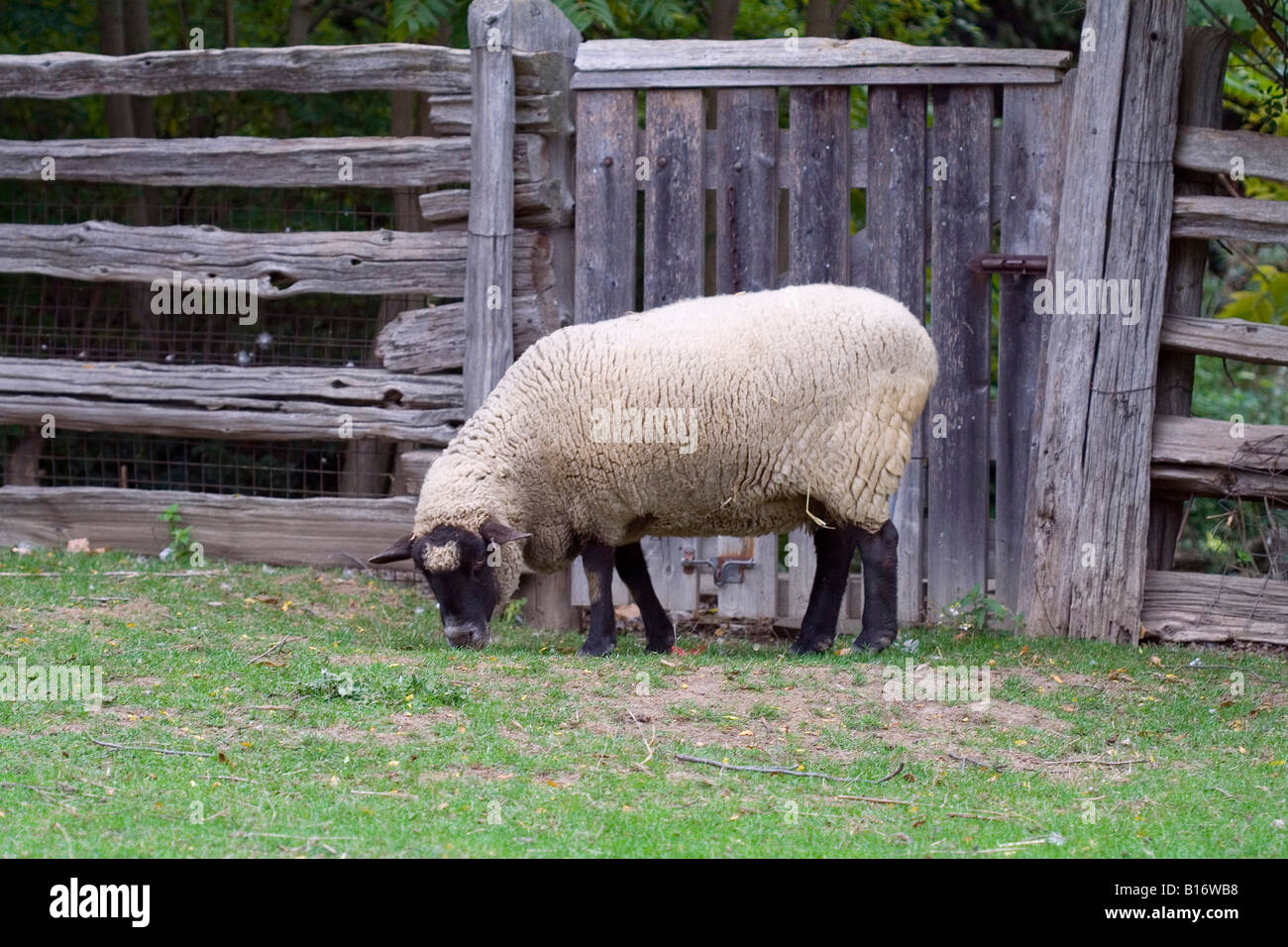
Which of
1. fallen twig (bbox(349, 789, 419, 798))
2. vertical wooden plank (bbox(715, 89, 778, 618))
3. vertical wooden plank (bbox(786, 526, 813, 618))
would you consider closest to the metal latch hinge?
vertical wooden plank (bbox(715, 89, 778, 618))

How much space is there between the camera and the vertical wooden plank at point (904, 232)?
792cm

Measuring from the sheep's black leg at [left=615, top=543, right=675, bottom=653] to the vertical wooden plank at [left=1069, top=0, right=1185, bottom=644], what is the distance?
7.05ft

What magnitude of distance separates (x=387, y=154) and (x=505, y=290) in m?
1.23

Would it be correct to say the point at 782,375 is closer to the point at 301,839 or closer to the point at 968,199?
the point at 968,199

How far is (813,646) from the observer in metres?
7.35

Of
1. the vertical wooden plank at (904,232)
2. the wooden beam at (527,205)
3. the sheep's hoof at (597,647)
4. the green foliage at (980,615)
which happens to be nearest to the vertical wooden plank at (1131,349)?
the green foliage at (980,615)

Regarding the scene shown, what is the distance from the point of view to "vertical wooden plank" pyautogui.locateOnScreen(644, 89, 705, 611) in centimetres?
820

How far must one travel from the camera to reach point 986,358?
25.9 ft

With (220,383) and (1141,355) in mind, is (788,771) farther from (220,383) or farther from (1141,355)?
(220,383)

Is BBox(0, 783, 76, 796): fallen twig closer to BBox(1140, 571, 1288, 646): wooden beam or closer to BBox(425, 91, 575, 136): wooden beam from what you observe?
BBox(425, 91, 575, 136): wooden beam

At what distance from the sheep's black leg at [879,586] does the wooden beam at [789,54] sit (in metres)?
2.59

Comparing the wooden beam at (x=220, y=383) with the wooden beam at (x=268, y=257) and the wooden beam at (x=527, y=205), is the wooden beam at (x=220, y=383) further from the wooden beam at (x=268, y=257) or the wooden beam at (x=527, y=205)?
the wooden beam at (x=527, y=205)

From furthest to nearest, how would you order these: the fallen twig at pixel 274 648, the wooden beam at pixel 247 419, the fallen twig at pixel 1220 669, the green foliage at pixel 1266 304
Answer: the green foliage at pixel 1266 304 < the wooden beam at pixel 247 419 < the fallen twig at pixel 1220 669 < the fallen twig at pixel 274 648

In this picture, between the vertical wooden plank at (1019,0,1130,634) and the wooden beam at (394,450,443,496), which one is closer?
the vertical wooden plank at (1019,0,1130,634)
